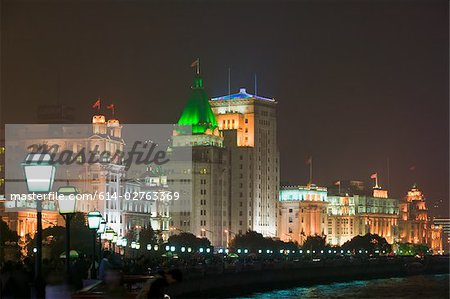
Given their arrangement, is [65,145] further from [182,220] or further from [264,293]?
[264,293]

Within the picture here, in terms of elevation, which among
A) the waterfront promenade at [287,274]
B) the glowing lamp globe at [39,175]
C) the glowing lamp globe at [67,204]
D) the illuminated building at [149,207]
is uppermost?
the illuminated building at [149,207]

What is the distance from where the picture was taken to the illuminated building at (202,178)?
141250 mm

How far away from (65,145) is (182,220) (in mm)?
23549

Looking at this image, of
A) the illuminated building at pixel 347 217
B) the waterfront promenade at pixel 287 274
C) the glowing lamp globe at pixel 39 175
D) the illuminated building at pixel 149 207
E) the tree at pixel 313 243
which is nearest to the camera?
the glowing lamp globe at pixel 39 175

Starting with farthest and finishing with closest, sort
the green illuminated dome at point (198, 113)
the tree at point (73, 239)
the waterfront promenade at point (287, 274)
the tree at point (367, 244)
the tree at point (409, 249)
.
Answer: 1. the tree at point (409, 249)
2. the tree at point (367, 244)
3. the green illuminated dome at point (198, 113)
4. the waterfront promenade at point (287, 274)
5. the tree at point (73, 239)

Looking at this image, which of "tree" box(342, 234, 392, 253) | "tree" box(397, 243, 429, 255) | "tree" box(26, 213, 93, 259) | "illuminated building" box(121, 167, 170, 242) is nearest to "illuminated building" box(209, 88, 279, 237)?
"illuminated building" box(121, 167, 170, 242)

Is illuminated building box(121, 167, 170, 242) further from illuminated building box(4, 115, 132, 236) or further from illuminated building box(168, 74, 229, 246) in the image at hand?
illuminated building box(4, 115, 132, 236)

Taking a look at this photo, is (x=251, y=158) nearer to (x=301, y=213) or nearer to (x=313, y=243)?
(x=313, y=243)

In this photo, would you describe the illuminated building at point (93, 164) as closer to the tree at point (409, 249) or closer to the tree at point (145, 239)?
the tree at point (145, 239)

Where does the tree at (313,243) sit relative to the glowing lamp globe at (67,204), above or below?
below

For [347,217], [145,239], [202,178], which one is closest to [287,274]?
[145,239]

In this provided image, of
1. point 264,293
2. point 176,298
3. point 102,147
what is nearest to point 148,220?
point 102,147

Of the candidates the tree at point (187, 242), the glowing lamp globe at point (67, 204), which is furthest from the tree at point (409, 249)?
the glowing lamp globe at point (67, 204)

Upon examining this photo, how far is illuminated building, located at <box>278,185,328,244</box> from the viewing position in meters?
165
